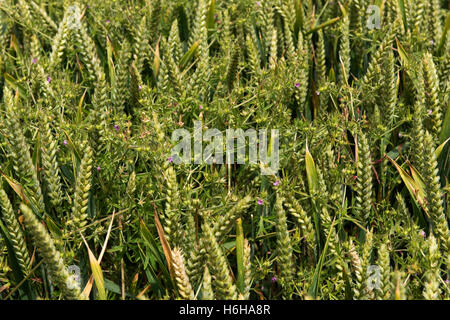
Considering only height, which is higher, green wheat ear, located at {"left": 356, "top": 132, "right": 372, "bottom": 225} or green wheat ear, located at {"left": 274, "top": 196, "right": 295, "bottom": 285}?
green wheat ear, located at {"left": 356, "top": 132, "right": 372, "bottom": 225}

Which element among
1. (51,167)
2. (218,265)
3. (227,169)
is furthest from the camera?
(227,169)

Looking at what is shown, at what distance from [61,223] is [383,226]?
81 centimetres

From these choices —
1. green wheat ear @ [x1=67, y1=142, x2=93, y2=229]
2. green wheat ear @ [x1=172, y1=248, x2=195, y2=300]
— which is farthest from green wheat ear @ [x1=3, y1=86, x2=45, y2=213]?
green wheat ear @ [x1=172, y1=248, x2=195, y2=300]

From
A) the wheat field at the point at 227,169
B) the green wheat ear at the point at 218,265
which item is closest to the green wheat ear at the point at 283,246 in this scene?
the wheat field at the point at 227,169

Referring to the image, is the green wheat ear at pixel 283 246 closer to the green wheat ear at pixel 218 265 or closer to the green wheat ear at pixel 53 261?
the green wheat ear at pixel 218 265

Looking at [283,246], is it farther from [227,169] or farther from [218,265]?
[227,169]

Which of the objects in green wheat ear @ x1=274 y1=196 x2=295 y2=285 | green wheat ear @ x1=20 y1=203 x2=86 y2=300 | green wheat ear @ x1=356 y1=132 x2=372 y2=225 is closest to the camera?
green wheat ear @ x1=20 y1=203 x2=86 y2=300

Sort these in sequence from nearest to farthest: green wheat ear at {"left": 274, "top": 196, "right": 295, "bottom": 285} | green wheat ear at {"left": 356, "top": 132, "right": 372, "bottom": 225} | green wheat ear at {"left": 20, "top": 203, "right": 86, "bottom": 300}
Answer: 1. green wheat ear at {"left": 20, "top": 203, "right": 86, "bottom": 300}
2. green wheat ear at {"left": 274, "top": 196, "right": 295, "bottom": 285}
3. green wheat ear at {"left": 356, "top": 132, "right": 372, "bottom": 225}

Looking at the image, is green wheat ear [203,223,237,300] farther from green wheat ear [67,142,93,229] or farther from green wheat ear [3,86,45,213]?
green wheat ear [3,86,45,213]

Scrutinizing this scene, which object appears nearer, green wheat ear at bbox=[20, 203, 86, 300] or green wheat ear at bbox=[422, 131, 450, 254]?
green wheat ear at bbox=[20, 203, 86, 300]

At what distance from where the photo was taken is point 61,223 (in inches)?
55.5

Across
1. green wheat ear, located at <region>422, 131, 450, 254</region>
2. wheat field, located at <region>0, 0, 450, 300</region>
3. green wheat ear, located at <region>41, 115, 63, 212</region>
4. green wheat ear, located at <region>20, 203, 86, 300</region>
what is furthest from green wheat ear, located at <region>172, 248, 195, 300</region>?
green wheat ear, located at <region>422, 131, 450, 254</region>

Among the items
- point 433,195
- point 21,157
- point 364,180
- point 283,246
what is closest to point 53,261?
point 21,157
